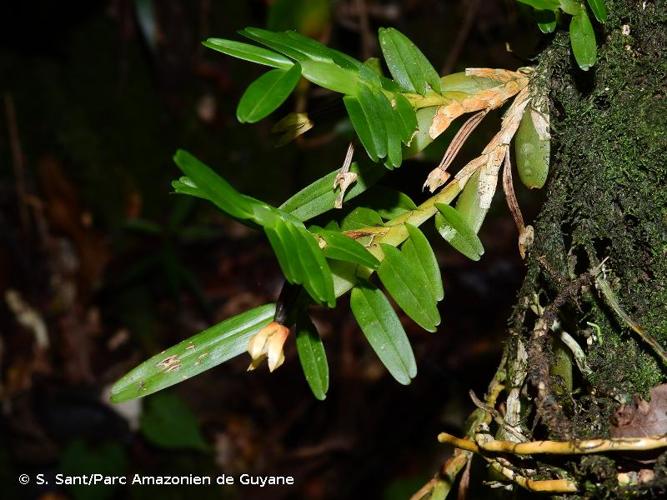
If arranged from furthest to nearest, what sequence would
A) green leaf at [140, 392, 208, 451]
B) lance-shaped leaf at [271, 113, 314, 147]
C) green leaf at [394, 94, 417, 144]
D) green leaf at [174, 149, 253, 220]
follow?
1. green leaf at [140, 392, 208, 451]
2. lance-shaped leaf at [271, 113, 314, 147]
3. green leaf at [394, 94, 417, 144]
4. green leaf at [174, 149, 253, 220]

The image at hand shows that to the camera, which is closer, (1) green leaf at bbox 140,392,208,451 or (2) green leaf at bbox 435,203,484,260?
(2) green leaf at bbox 435,203,484,260

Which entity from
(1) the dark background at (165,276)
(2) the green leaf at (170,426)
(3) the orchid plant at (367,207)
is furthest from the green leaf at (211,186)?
(2) the green leaf at (170,426)

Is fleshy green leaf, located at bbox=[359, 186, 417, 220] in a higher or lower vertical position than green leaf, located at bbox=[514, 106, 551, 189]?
lower

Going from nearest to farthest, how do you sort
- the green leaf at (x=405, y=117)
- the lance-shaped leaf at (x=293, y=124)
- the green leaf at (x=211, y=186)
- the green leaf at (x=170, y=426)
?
the green leaf at (x=211, y=186) → the green leaf at (x=405, y=117) → the lance-shaped leaf at (x=293, y=124) → the green leaf at (x=170, y=426)

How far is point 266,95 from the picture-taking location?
24.7 inches

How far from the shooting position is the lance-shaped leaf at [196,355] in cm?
72

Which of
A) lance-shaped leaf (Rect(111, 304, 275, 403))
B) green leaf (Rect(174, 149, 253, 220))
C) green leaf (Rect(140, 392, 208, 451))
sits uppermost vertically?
green leaf (Rect(174, 149, 253, 220))

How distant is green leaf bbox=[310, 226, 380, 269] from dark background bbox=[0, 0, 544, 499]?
192 cm

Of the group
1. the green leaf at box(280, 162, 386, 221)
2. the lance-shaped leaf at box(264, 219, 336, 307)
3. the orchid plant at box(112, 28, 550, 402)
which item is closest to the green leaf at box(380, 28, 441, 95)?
the orchid plant at box(112, 28, 550, 402)

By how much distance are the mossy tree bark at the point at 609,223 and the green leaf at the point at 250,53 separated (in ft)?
0.98

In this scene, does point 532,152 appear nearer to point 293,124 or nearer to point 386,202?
point 386,202

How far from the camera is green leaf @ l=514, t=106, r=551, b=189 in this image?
2.43 ft

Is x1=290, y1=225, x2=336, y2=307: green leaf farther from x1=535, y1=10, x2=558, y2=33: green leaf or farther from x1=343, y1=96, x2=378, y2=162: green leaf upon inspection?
x1=535, y1=10, x2=558, y2=33: green leaf

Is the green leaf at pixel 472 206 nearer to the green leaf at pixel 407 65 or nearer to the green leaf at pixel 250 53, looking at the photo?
the green leaf at pixel 407 65
